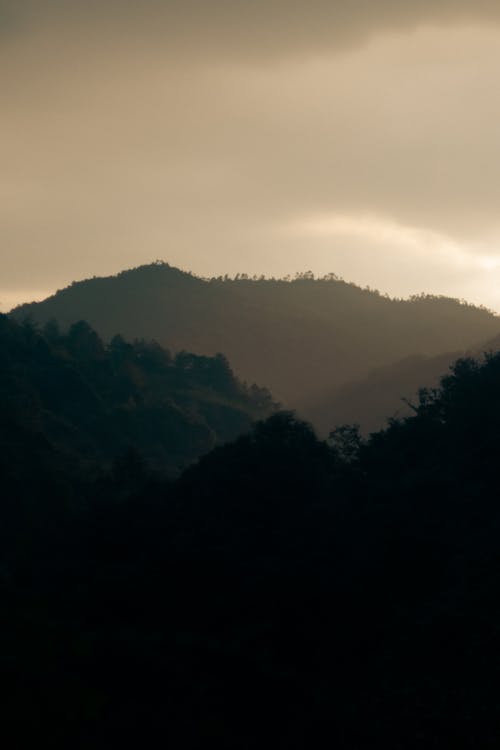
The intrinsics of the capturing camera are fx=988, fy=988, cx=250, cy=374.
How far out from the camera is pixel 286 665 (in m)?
25.4

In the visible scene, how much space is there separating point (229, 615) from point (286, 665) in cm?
329

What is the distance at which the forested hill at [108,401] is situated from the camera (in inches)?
2328

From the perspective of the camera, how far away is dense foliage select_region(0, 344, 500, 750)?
70.9ft

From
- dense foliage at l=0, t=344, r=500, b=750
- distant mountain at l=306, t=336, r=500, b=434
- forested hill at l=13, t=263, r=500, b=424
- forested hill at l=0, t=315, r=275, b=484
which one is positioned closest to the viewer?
dense foliage at l=0, t=344, r=500, b=750

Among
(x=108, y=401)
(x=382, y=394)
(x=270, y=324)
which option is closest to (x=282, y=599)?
(x=108, y=401)

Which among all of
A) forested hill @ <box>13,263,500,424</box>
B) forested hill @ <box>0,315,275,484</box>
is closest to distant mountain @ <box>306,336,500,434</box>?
forested hill @ <box>0,315,275,484</box>

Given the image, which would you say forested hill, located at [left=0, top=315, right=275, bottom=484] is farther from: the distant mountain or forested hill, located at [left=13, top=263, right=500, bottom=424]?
forested hill, located at [left=13, top=263, right=500, bottom=424]

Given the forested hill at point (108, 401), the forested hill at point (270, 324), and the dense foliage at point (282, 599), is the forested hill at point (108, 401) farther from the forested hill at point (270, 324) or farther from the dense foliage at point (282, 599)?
the forested hill at point (270, 324)

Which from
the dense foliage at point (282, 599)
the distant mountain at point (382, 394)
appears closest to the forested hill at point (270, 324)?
the distant mountain at point (382, 394)

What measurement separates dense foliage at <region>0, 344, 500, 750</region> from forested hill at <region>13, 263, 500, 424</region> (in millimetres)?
116094

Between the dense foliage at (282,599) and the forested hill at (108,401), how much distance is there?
42.0ft

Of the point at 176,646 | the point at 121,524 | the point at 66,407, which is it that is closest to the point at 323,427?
the point at 66,407

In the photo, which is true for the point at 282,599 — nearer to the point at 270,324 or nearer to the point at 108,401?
the point at 108,401

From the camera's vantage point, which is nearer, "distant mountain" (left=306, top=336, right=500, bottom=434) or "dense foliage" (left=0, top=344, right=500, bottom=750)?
"dense foliage" (left=0, top=344, right=500, bottom=750)
